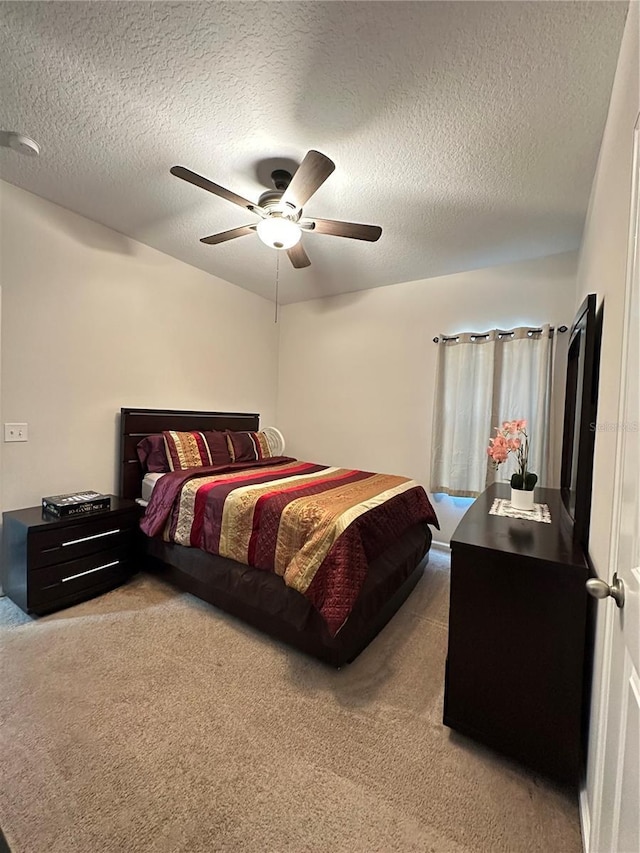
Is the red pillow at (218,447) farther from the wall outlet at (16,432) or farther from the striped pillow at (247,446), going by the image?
the wall outlet at (16,432)

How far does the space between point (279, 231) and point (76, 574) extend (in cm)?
252

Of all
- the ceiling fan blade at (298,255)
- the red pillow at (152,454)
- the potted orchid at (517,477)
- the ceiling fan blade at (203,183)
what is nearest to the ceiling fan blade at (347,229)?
the ceiling fan blade at (298,255)

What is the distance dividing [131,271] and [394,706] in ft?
11.7

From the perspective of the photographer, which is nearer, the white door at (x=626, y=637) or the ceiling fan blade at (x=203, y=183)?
the white door at (x=626, y=637)

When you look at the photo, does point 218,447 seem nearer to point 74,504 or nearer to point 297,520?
point 74,504

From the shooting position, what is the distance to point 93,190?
7.82 feet

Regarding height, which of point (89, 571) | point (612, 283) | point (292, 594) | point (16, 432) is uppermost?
point (612, 283)

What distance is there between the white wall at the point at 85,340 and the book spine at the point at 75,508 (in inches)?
11.2

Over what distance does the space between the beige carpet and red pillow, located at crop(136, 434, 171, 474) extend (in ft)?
4.06

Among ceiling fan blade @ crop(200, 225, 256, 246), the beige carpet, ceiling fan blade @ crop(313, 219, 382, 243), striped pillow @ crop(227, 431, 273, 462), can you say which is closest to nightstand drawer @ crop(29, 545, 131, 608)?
the beige carpet

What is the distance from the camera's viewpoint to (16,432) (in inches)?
95.3

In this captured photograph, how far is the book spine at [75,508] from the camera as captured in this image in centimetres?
233

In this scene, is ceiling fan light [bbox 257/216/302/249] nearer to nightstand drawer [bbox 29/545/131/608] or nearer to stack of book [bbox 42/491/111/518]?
stack of book [bbox 42/491/111/518]

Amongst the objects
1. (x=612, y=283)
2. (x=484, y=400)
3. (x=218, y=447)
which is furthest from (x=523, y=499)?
(x=218, y=447)
